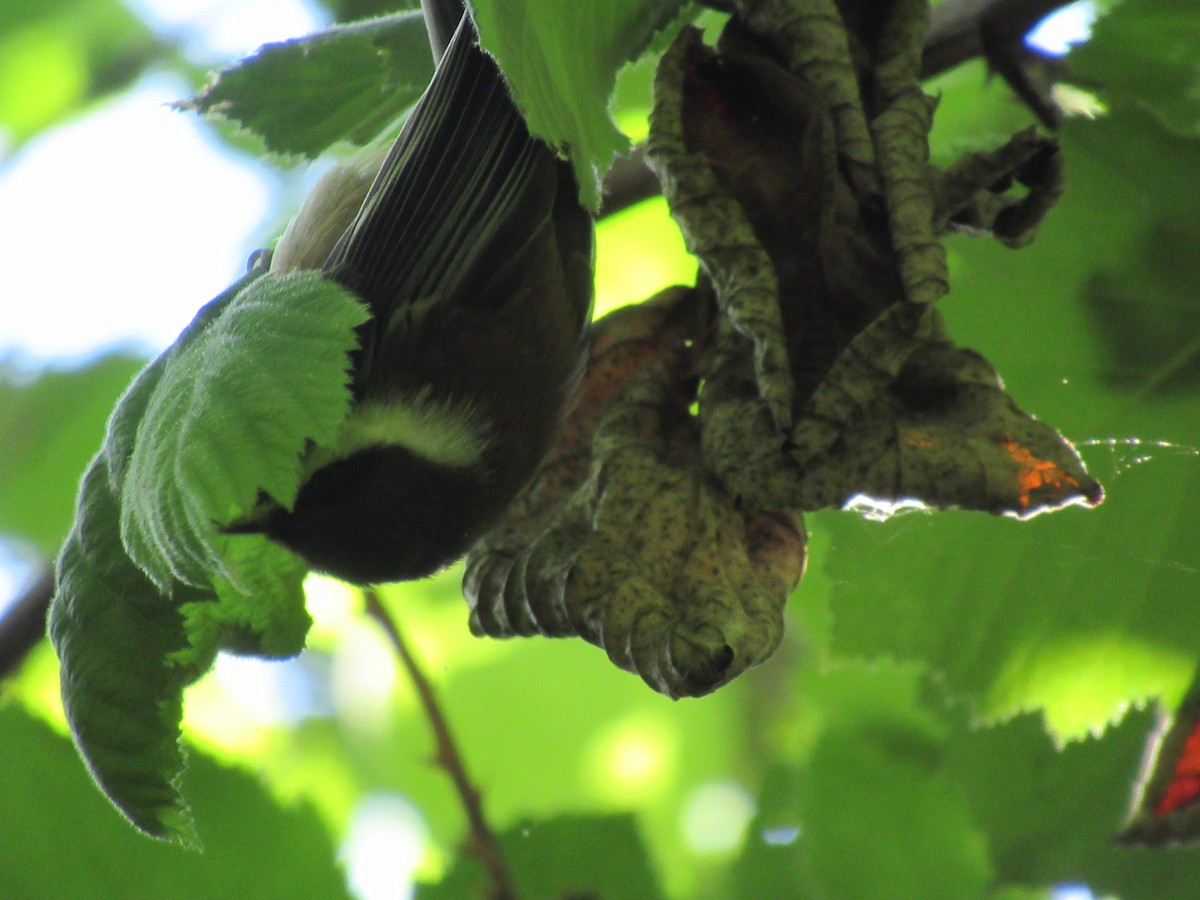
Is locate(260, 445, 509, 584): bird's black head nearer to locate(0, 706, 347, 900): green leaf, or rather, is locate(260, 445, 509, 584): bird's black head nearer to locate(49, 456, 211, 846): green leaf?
locate(49, 456, 211, 846): green leaf

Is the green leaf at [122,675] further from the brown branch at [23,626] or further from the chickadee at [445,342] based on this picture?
the brown branch at [23,626]

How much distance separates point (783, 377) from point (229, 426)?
404 millimetres

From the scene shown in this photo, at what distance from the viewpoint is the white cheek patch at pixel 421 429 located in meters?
1.22

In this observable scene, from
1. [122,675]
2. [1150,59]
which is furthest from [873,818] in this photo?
[122,675]

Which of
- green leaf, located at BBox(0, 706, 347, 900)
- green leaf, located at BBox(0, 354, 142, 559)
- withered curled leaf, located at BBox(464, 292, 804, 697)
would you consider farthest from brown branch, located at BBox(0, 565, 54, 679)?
green leaf, located at BBox(0, 354, 142, 559)

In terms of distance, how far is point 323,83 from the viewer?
1288 mm

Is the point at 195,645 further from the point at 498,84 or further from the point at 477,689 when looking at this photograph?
the point at 477,689

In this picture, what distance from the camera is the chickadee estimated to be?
1.21m

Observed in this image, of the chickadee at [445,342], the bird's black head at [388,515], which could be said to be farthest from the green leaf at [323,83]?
the bird's black head at [388,515]

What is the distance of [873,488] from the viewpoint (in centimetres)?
94

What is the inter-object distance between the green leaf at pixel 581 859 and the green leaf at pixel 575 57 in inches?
37.1

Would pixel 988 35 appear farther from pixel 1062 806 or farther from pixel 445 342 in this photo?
pixel 1062 806

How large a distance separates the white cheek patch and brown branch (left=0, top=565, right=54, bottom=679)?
21.0 inches

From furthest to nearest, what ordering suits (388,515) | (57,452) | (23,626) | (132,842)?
(57,452) → (23,626) → (132,842) → (388,515)
